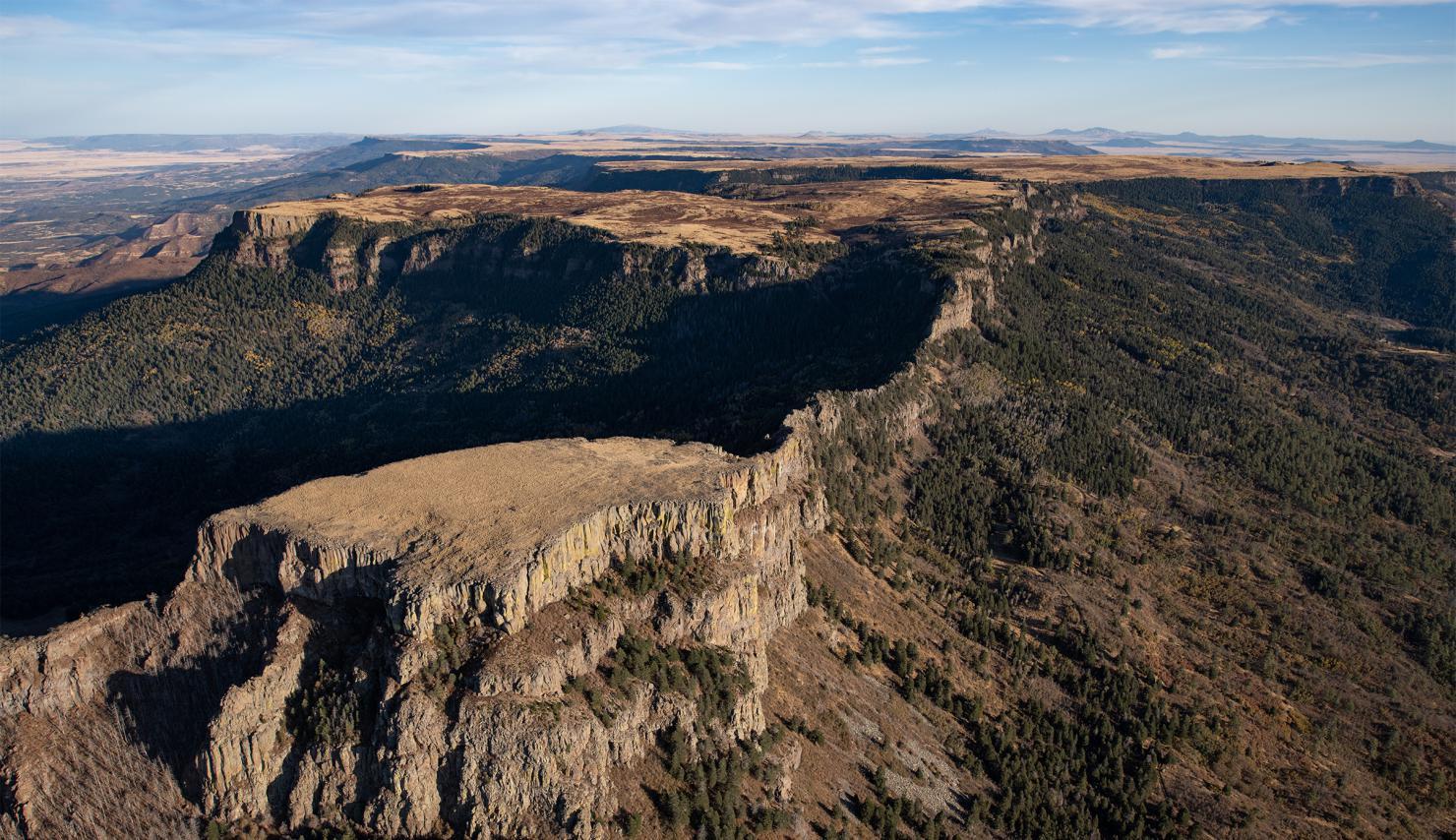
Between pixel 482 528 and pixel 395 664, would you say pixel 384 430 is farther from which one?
pixel 395 664

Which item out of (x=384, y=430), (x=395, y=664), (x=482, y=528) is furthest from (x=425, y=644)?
(x=384, y=430)

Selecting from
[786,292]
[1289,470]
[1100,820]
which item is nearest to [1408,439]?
[1289,470]

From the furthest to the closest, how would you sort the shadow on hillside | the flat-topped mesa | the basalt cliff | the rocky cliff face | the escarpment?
the shadow on hillside < the flat-topped mesa < the basalt cliff < the rocky cliff face < the escarpment

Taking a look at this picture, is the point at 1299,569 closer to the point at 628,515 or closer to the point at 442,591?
the point at 628,515

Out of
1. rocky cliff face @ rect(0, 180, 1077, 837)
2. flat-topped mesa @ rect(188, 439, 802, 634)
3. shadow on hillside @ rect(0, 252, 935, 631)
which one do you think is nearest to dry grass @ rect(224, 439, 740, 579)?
flat-topped mesa @ rect(188, 439, 802, 634)

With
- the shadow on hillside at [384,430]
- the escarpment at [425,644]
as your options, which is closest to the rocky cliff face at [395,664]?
the escarpment at [425,644]

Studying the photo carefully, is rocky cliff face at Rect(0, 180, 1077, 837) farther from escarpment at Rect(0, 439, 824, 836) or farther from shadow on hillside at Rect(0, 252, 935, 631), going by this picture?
shadow on hillside at Rect(0, 252, 935, 631)
